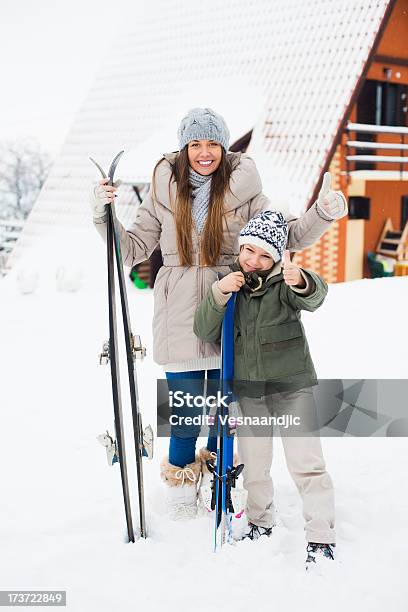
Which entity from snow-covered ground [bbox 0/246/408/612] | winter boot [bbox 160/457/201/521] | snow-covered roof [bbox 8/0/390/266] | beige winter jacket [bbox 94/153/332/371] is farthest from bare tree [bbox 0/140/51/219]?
winter boot [bbox 160/457/201/521]

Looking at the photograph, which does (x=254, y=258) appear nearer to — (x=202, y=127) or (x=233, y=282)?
(x=233, y=282)

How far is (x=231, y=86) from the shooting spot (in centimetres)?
823

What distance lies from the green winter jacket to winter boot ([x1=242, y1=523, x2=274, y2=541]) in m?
0.51

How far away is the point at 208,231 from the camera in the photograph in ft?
7.52

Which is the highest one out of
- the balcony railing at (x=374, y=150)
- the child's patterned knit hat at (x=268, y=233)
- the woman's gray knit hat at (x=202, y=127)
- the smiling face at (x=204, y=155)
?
the balcony railing at (x=374, y=150)

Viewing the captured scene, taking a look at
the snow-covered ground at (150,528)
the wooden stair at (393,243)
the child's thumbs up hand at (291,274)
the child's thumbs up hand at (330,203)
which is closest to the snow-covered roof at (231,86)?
the wooden stair at (393,243)

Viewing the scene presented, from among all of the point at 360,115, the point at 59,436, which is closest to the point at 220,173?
the point at 59,436

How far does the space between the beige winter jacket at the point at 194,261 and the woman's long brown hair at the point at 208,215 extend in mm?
25

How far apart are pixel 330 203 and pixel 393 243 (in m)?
6.95

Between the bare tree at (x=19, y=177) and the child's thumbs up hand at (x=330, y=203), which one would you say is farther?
the bare tree at (x=19, y=177)

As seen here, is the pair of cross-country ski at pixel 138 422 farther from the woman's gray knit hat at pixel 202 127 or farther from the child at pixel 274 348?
the woman's gray knit hat at pixel 202 127

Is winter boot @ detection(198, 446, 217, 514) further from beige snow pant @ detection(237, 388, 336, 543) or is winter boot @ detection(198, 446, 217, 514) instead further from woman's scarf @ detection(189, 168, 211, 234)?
woman's scarf @ detection(189, 168, 211, 234)

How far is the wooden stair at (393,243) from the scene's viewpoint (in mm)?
8773

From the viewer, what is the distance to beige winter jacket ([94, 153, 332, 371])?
2.33 metres
